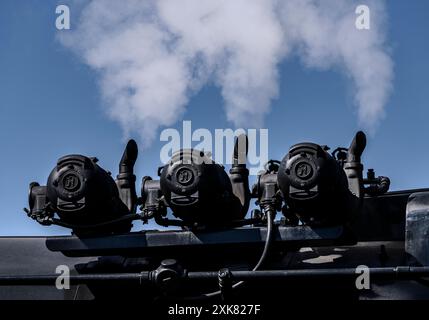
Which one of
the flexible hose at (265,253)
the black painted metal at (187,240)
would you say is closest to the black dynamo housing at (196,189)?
the black painted metal at (187,240)

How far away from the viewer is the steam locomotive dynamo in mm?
4293

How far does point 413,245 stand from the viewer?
171 inches

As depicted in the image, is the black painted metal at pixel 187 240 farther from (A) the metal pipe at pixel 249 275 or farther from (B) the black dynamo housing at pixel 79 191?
(A) the metal pipe at pixel 249 275

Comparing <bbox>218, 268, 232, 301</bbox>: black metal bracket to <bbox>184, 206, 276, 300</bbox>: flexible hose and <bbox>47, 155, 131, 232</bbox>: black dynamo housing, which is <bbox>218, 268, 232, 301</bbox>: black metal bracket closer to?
<bbox>184, 206, 276, 300</bbox>: flexible hose

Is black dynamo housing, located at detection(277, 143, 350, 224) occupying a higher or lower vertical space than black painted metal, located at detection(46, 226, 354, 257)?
higher

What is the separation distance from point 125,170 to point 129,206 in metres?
0.24

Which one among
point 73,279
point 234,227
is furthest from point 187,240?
point 73,279

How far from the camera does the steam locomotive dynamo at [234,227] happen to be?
14.1 feet

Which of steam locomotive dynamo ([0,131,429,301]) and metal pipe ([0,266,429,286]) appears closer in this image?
metal pipe ([0,266,429,286])

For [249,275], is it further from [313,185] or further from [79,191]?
[79,191]

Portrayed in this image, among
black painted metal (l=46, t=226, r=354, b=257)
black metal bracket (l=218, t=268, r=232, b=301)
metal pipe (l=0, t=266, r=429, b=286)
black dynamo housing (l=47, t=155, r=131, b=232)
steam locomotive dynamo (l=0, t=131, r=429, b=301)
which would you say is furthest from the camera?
black dynamo housing (l=47, t=155, r=131, b=232)

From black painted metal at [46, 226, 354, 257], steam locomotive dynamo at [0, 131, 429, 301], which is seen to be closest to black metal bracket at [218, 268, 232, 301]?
steam locomotive dynamo at [0, 131, 429, 301]

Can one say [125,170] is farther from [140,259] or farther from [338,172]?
[338,172]

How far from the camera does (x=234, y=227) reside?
4734 mm
